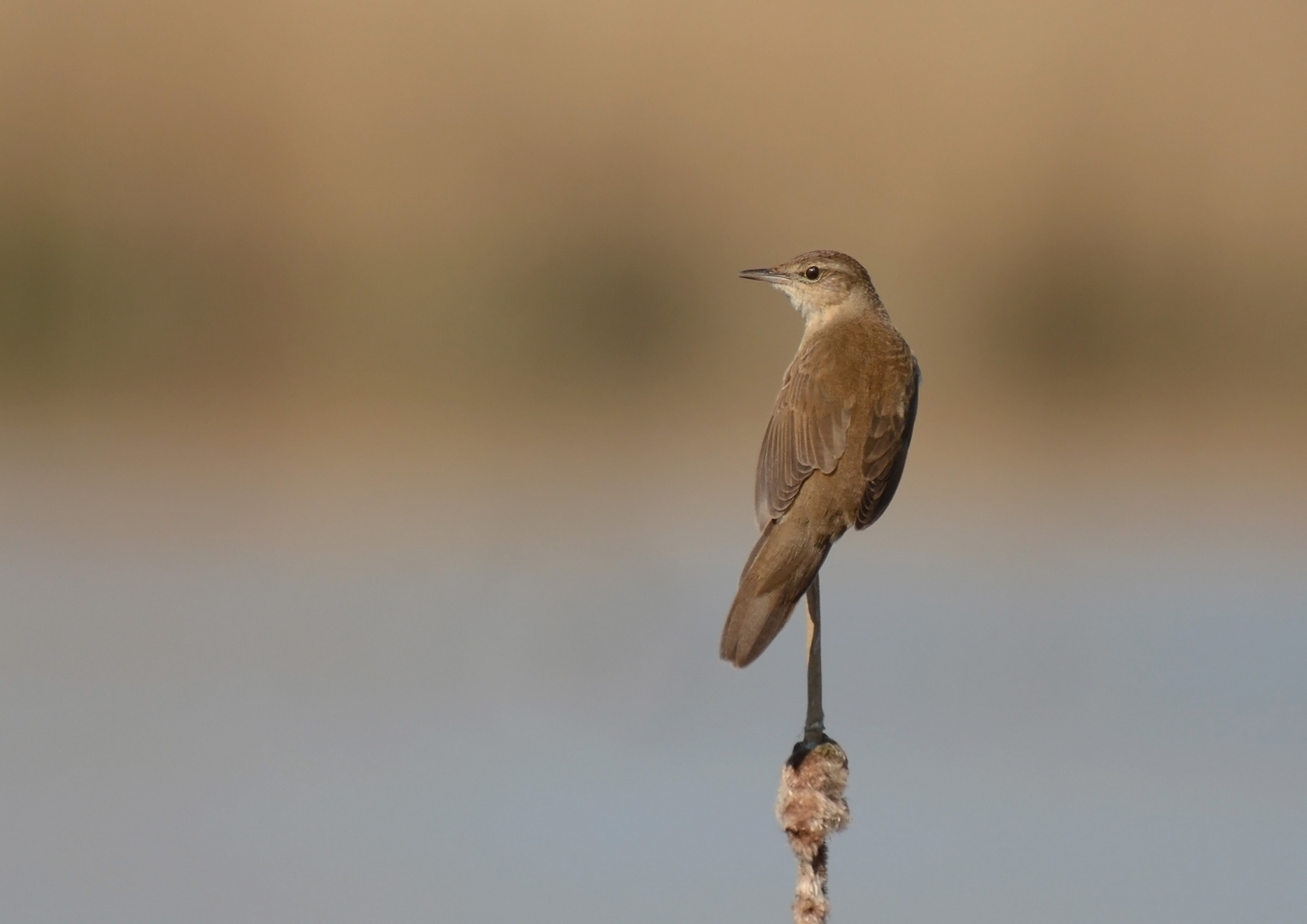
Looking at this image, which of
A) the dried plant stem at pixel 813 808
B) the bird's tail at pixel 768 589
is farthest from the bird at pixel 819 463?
the dried plant stem at pixel 813 808

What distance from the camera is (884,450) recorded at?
16.8 ft

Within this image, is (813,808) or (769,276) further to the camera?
(769,276)

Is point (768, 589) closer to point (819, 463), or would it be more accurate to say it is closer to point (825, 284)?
point (819, 463)

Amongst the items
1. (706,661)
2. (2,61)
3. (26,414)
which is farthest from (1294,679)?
(2,61)

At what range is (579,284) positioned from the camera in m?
23.7

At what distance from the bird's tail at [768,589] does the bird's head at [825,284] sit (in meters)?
1.32

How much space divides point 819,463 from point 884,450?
8.8 inches

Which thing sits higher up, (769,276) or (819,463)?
(769,276)

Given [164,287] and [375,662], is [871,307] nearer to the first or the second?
[375,662]

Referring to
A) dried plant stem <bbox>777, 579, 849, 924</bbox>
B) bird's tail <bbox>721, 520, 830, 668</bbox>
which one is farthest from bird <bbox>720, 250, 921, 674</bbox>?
dried plant stem <bbox>777, 579, 849, 924</bbox>

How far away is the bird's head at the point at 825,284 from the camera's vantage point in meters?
5.98

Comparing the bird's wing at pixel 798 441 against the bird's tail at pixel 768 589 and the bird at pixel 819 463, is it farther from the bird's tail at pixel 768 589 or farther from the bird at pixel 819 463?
Result: the bird's tail at pixel 768 589

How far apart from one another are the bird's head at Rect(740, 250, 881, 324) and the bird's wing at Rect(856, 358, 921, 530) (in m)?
0.72

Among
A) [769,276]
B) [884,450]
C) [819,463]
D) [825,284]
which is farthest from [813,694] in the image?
[769,276]
